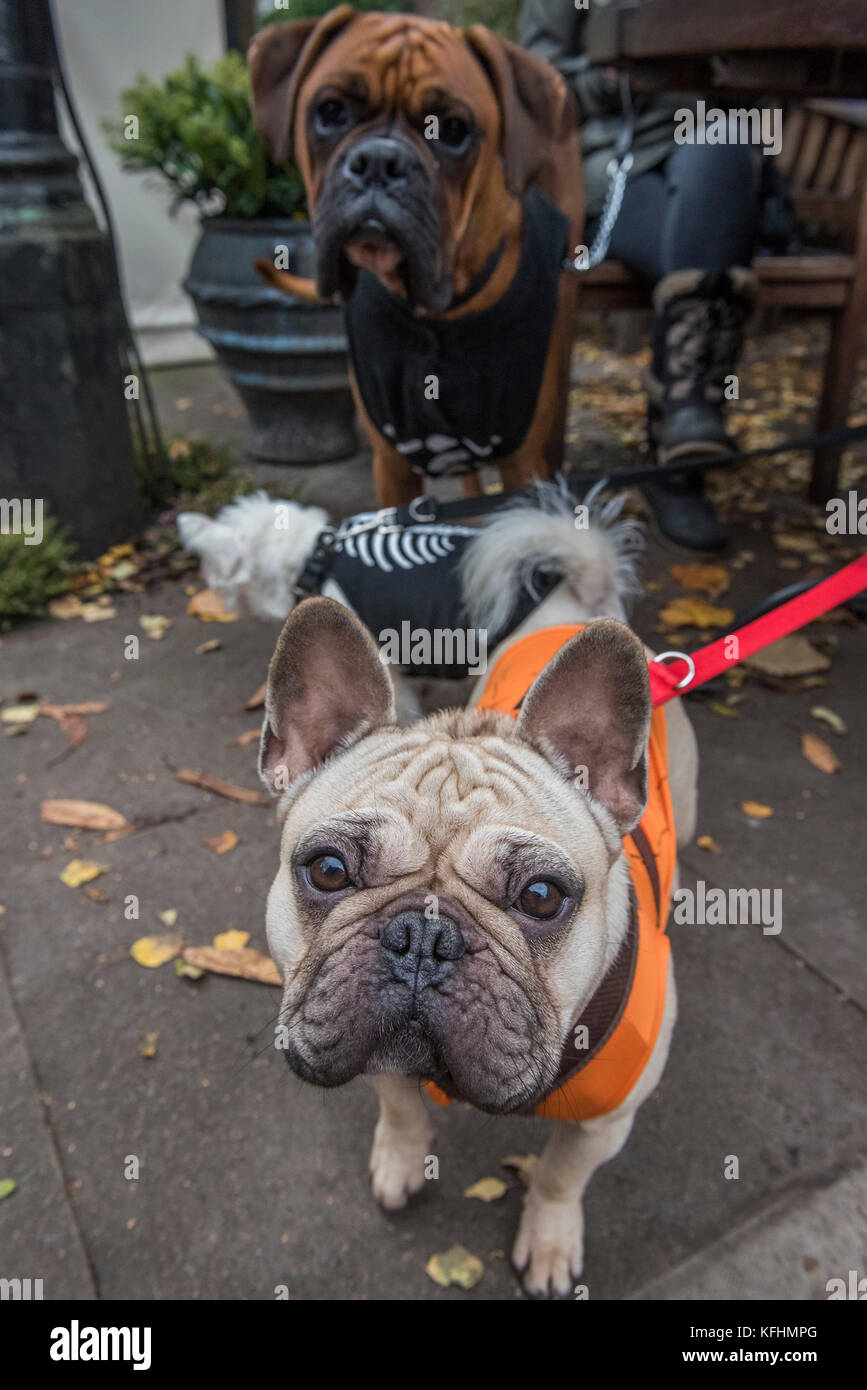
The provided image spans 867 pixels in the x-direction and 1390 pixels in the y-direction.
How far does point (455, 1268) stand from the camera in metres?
1.79

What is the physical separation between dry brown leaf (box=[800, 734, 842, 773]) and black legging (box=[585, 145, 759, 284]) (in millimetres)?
2127

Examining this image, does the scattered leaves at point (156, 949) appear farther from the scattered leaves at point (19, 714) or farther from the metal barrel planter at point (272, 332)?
the metal barrel planter at point (272, 332)

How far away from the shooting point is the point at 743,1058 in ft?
7.14

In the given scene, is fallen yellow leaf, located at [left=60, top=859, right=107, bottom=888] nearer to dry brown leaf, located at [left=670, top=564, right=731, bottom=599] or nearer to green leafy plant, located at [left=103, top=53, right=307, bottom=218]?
dry brown leaf, located at [left=670, top=564, right=731, bottom=599]

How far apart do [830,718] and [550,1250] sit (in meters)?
2.21

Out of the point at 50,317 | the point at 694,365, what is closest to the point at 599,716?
the point at 694,365

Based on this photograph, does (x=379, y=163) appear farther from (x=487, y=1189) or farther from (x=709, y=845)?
(x=487, y=1189)

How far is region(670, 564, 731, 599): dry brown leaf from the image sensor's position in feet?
13.8

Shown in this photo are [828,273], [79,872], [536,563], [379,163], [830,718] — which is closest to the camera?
[536,563]

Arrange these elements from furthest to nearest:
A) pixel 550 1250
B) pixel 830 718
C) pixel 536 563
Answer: pixel 830 718 → pixel 536 563 → pixel 550 1250

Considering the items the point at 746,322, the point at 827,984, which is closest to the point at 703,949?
the point at 827,984

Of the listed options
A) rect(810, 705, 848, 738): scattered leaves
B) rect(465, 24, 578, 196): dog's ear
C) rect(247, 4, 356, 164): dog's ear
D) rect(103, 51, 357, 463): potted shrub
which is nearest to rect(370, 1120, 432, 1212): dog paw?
rect(810, 705, 848, 738): scattered leaves

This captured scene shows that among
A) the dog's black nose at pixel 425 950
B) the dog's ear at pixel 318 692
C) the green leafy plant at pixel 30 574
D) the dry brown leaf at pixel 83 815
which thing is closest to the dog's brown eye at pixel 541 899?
the dog's black nose at pixel 425 950

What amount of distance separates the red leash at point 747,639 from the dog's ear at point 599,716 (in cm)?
31
